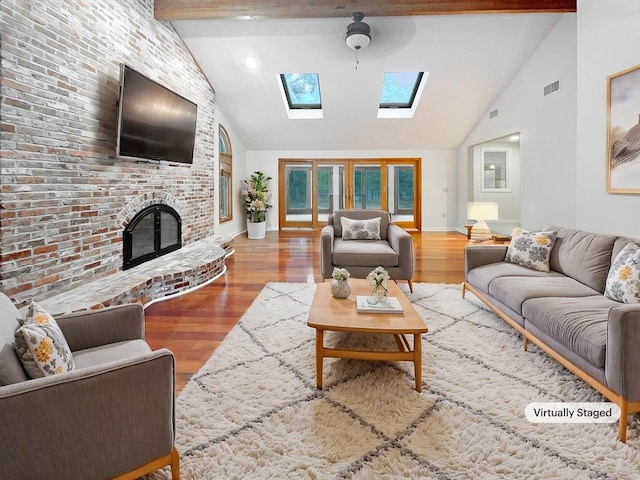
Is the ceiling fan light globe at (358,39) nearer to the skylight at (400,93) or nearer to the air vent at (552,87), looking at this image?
the skylight at (400,93)

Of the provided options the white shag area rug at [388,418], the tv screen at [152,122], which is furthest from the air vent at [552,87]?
the tv screen at [152,122]

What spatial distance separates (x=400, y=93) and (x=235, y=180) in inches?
151

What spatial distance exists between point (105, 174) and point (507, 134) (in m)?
Answer: 6.15

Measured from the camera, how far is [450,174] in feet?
30.5

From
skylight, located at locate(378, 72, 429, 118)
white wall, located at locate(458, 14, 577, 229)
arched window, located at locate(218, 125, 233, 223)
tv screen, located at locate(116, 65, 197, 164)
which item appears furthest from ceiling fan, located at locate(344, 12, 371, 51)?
arched window, located at locate(218, 125, 233, 223)

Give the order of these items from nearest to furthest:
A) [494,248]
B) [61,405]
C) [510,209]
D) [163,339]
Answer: [61,405]
[163,339]
[494,248]
[510,209]

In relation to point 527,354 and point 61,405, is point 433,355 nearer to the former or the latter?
point 527,354

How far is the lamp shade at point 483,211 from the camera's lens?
6.82 m

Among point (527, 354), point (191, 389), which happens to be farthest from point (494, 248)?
point (191, 389)

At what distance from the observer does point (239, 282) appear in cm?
460

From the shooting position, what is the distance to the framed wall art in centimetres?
295

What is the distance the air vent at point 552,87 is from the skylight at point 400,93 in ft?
6.16

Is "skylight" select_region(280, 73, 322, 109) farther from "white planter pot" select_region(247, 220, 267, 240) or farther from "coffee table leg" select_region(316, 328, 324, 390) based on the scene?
"coffee table leg" select_region(316, 328, 324, 390)

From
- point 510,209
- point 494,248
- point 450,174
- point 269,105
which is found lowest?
point 494,248
